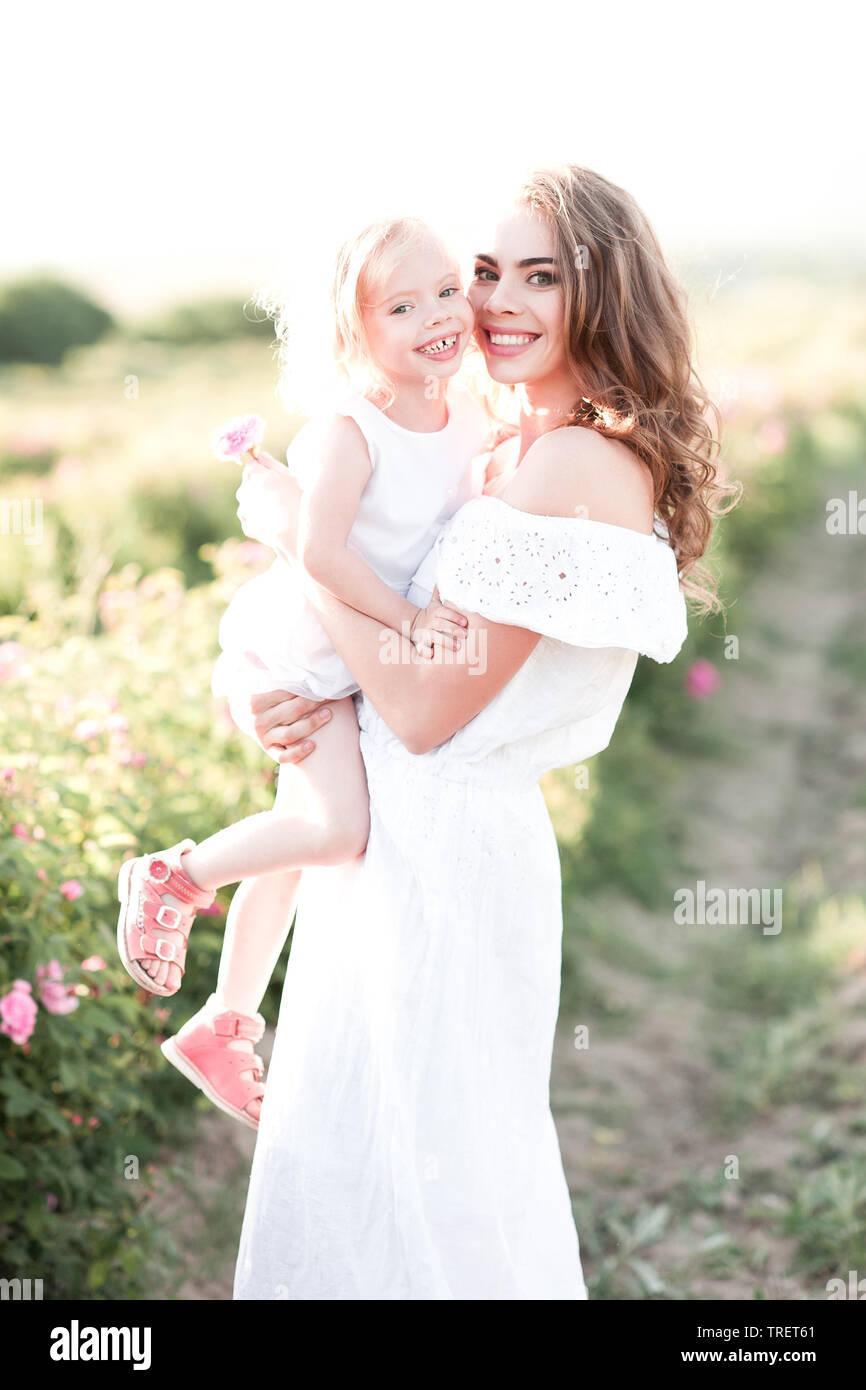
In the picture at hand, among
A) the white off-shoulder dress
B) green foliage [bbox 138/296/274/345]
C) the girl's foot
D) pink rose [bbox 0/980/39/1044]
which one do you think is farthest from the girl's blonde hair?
green foliage [bbox 138/296/274/345]

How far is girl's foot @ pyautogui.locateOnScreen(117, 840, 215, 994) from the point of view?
7.05 ft

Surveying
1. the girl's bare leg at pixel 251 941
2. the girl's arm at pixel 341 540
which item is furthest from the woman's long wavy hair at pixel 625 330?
the girl's bare leg at pixel 251 941

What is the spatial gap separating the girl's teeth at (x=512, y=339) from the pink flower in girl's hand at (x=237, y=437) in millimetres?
405

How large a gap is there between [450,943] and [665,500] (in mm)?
796

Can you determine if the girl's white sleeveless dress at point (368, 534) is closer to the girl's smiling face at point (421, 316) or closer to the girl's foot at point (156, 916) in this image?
the girl's smiling face at point (421, 316)

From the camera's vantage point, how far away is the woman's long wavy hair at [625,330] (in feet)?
6.60

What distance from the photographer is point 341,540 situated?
2.03m

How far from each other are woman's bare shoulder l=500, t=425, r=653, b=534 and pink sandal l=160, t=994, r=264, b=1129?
3.26 feet

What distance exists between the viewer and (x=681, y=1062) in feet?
14.6

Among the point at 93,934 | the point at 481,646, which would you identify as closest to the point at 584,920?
the point at 93,934

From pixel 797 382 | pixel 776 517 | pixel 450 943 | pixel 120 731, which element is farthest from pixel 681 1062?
pixel 797 382

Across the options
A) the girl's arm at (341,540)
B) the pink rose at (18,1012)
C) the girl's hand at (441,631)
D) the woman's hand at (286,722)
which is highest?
the girl's arm at (341,540)

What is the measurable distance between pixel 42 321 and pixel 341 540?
771 inches
